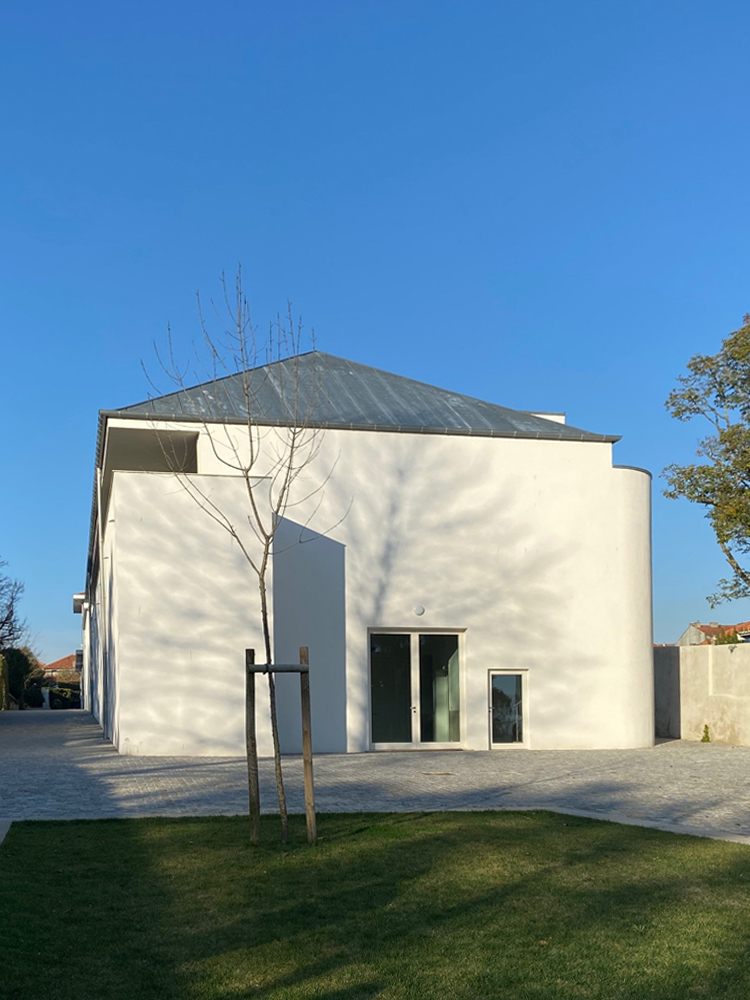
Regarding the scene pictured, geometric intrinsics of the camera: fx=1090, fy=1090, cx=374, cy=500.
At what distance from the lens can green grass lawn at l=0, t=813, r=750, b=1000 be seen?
5.57 meters

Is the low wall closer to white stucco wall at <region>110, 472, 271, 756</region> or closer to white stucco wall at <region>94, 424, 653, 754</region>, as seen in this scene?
white stucco wall at <region>94, 424, 653, 754</region>

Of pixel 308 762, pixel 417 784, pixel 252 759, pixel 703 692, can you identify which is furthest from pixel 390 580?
pixel 308 762

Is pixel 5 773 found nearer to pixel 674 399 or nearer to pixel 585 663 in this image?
pixel 585 663

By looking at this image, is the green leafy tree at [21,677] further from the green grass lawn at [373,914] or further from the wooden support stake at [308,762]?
the green grass lawn at [373,914]

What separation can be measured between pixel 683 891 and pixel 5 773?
11707mm

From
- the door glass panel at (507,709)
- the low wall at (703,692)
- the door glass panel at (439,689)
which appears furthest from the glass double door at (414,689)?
the low wall at (703,692)

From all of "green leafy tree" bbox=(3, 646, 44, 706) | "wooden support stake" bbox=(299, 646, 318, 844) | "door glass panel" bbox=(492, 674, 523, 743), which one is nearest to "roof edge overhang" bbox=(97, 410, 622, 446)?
"door glass panel" bbox=(492, 674, 523, 743)

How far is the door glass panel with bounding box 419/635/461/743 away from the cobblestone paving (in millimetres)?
800

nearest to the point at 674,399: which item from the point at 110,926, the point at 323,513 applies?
the point at 323,513

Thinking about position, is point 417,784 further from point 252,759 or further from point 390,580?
point 390,580

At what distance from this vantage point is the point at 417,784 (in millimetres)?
15430

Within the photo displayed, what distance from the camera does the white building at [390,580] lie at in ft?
64.3

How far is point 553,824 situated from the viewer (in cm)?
1120

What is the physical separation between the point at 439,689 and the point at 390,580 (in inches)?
98.4
